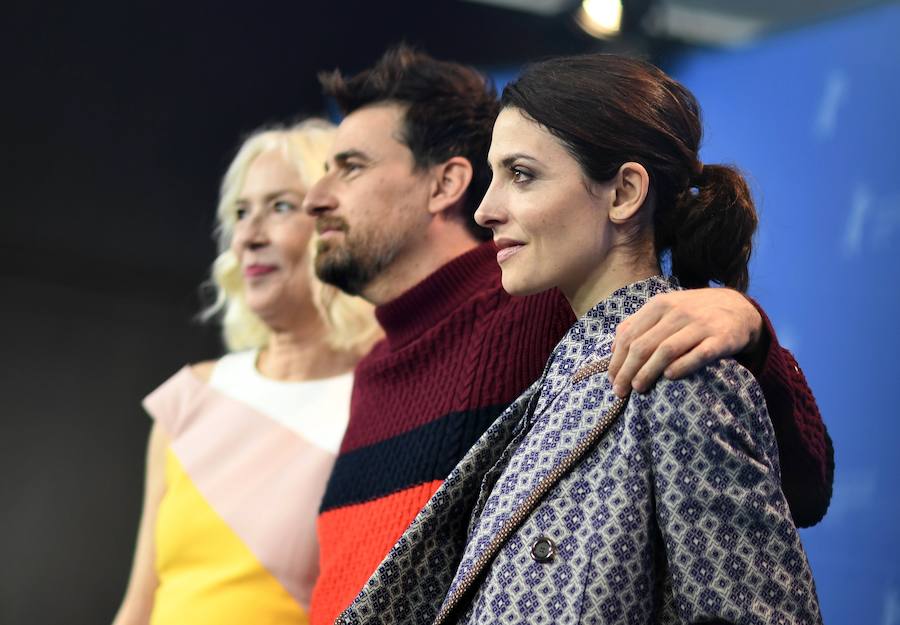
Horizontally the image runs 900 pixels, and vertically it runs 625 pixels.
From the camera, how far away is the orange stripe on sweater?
1831 millimetres

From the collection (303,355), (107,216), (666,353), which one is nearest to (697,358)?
(666,353)

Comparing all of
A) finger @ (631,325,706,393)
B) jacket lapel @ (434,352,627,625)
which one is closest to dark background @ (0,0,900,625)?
jacket lapel @ (434,352,627,625)

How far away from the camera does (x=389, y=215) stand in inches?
85.5

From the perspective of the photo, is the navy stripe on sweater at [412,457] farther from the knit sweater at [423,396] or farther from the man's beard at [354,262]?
the man's beard at [354,262]

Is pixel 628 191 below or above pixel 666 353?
above

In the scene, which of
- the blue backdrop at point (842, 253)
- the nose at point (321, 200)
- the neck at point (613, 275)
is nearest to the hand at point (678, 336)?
the neck at point (613, 275)

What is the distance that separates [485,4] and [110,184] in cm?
108

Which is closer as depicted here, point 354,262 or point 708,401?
point 708,401

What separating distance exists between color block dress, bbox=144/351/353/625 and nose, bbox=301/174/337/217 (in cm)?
48

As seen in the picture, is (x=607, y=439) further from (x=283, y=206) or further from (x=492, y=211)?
(x=283, y=206)

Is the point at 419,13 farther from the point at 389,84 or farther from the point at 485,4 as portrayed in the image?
the point at 389,84

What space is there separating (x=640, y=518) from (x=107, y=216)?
7.58 ft

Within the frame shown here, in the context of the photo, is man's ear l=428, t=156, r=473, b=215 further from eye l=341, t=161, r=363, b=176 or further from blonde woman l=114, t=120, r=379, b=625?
blonde woman l=114, t=120, r=379, b=625

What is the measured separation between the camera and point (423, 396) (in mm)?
1941
